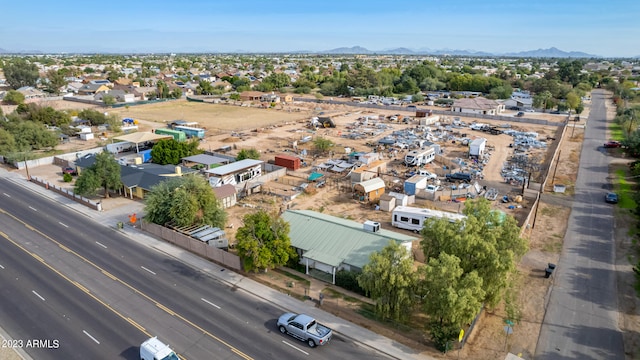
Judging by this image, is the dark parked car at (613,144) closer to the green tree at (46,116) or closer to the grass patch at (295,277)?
the grass patch at (295,277)

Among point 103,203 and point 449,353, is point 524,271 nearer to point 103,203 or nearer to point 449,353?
point 449,353

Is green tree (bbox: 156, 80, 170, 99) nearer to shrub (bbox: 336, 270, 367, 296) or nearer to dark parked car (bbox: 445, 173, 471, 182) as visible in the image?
dark parked car (bbox: 445, 173, 471, 182)

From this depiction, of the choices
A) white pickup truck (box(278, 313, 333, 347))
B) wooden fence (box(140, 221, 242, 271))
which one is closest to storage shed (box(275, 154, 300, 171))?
wooden fence (box(140, 221, 242, 271))

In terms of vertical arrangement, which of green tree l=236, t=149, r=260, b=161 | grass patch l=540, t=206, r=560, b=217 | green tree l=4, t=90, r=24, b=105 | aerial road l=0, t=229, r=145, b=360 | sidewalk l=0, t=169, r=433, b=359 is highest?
green tree l=4, t=90, r=24, b=105

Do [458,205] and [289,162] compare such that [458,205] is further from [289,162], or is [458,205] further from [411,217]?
[289,162]

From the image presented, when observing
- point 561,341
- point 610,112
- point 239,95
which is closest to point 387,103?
point 239,95

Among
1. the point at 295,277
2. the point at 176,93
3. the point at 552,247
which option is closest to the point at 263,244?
the point at 295,277

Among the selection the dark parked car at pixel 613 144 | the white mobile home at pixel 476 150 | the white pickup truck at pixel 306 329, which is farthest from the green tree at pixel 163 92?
the white pickup truck at pixel 306 329
